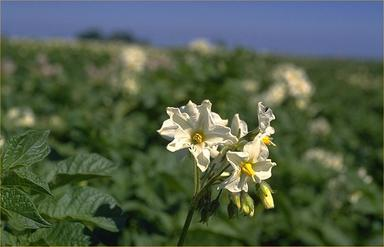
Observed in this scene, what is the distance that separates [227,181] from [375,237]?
1.87 meters

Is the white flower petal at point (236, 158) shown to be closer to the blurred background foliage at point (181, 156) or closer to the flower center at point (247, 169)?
the flower center at point (247, 169)

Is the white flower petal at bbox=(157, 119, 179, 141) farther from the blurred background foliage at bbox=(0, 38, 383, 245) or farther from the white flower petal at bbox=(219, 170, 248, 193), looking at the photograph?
the white flower petal at bbox=(219, 170, 248, 193)

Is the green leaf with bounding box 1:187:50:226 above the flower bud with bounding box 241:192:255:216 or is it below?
above

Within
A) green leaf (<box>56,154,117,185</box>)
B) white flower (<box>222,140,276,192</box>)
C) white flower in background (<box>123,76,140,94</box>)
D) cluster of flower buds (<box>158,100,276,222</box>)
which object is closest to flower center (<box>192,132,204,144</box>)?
cluster of flower buds (<box>158,100,276,222</box>)

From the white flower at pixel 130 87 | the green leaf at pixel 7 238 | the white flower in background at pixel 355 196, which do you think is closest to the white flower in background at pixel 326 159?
the white flower in background at pixel 355 196

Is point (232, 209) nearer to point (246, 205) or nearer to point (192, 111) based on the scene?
point (246, 205)

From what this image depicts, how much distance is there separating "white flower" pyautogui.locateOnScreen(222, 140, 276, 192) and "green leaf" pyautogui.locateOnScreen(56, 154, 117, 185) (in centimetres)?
41

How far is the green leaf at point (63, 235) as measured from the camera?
161 cm

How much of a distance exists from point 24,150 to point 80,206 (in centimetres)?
27

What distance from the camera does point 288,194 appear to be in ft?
12.4

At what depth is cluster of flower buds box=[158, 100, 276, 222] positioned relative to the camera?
1526 millimetres

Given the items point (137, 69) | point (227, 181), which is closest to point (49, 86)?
point (137, 69)

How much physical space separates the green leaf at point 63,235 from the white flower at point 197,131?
1.05 feet

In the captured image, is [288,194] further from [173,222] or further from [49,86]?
[49,86]
